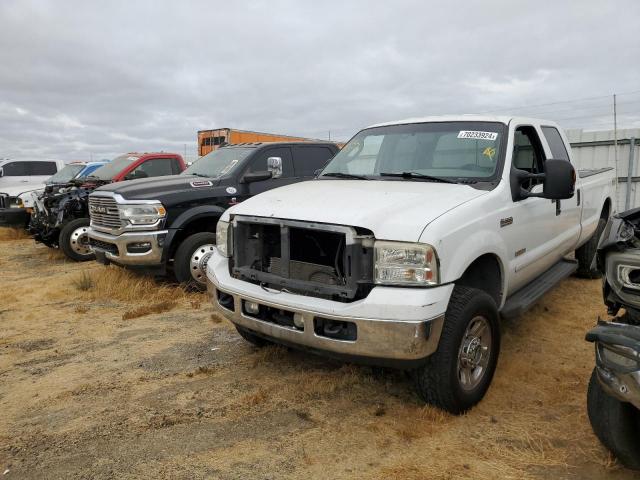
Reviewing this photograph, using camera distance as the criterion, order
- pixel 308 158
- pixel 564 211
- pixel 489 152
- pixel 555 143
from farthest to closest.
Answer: pixel 308 158
pixel 555 143
pixel 564 211
pixel 489 152

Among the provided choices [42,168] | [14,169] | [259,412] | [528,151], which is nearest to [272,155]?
[528,151]

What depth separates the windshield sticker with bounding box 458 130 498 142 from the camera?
3.99 metres

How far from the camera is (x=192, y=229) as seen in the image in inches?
258

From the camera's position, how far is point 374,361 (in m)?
2.90

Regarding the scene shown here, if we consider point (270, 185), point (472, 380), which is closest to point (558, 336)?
point (472, 380)

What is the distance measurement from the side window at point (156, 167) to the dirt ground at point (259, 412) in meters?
5.32

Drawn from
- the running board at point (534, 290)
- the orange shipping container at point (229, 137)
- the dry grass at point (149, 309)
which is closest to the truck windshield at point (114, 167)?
the dry grass at point (149, 309)

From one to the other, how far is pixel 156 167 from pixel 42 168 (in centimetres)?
796

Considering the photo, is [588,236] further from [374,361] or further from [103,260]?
[103,260]

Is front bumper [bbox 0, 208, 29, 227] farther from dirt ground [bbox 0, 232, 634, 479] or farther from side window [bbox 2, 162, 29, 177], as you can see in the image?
dirt ground [bbox 0, 232, 634, 479]

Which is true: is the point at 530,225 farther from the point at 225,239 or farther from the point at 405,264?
the point at 225,239

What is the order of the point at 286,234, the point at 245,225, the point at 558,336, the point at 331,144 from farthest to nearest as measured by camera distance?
the point at 331,144
the point at 558,336
the point at 245,225
the point at 286,234

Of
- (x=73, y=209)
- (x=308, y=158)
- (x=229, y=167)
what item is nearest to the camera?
(x=229, y=167)

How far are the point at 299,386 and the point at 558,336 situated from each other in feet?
8.17
